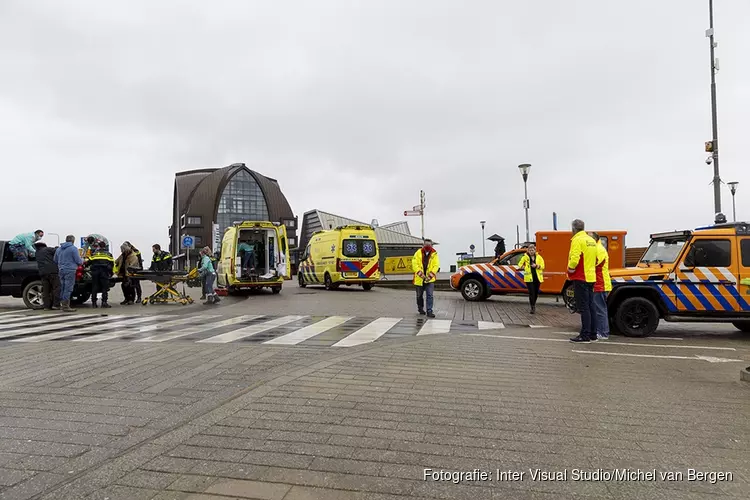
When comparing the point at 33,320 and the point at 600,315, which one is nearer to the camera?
the point at 600,315

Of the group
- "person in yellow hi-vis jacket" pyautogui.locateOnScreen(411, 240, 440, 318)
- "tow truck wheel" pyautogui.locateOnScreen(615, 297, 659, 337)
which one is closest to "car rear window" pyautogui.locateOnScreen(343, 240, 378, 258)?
"person in yellow hi-vis jacket" pyautogui.locateOnScreen(411, 240, 440, 318)

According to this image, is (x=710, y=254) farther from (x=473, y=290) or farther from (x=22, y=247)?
(x=22, y=247)

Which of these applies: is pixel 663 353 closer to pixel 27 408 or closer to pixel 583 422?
pixel 583 422

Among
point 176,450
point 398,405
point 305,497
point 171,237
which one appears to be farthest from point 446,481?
point 171,237

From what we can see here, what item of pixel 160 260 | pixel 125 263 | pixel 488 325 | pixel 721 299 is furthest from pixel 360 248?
pixel 721 299

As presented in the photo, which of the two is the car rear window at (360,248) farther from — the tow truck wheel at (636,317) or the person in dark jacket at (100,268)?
the tow truck wheel at (636,317)

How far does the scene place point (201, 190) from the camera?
88812 mm

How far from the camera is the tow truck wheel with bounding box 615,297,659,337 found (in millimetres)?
8266

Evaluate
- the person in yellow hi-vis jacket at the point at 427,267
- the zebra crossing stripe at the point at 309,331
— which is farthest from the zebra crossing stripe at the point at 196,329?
the person in yellow hi-vis jacket at the point at 427,267

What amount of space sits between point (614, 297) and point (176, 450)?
7736 millimetres

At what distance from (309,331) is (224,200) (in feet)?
285

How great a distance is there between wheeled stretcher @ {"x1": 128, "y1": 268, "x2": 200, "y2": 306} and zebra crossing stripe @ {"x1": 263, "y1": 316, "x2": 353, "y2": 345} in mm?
6222

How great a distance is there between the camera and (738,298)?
26.8 feet

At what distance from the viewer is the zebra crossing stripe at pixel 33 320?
30.6 feet
